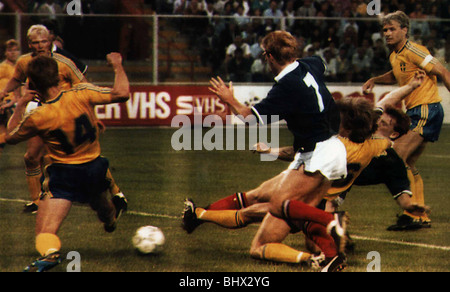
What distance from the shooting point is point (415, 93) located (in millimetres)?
8648

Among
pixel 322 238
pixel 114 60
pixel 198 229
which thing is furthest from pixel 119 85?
pixel 198 229

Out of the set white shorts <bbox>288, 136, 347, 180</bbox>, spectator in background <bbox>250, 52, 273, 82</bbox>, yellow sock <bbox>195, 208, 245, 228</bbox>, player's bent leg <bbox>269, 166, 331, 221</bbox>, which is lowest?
spectator in background <bbox>250, 52, 273, 82</bbox>

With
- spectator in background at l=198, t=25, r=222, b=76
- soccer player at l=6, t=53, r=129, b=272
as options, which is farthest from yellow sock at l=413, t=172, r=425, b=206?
spectator in background at l=198, t=25, r=222, b=76

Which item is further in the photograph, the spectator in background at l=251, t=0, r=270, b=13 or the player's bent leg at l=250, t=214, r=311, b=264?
the spectator in background at l=251, t=0, r=270, b=13

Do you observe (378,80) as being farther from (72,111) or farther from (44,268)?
(44,268)

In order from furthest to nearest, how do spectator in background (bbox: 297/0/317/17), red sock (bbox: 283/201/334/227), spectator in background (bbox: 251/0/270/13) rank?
spectator in background (bbox: 251/0/270/13)
spectator in background (bbox: 297/0/317/17)
red sock (bbox: 283/201/334/227)

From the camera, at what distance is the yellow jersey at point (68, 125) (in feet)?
19.7

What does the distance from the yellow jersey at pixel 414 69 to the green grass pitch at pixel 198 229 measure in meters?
1.31

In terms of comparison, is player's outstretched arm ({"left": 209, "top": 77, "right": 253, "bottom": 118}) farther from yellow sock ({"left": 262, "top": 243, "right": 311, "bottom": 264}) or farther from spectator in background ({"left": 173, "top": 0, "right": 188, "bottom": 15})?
spectator in background ({"left": 173, "top": 0, "right": 188, "bottom": 15})

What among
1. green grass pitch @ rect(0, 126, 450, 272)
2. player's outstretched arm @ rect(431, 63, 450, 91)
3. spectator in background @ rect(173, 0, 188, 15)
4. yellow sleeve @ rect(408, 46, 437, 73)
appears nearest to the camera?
green grass pitch @ rect(0, 126, 450, 272)

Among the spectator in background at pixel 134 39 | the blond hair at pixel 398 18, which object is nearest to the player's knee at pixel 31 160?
the blond hair at pixel 398 18

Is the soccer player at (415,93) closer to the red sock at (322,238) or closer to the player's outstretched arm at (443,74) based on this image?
the player's outstretched arm at (443,74)

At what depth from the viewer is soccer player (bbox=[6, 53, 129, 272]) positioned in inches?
235
